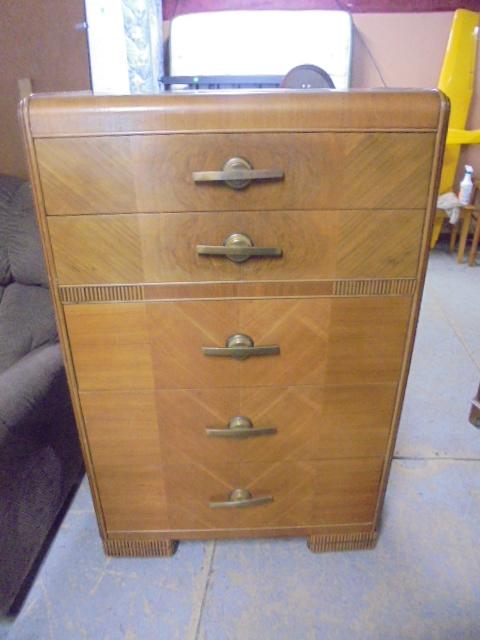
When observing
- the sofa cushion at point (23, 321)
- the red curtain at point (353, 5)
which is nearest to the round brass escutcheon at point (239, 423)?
the sofa cushion at point (23, 321)

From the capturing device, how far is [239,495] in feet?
3.38

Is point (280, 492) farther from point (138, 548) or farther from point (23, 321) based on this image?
point (23, 321)

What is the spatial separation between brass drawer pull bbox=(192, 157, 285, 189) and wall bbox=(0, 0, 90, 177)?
999 millimetres

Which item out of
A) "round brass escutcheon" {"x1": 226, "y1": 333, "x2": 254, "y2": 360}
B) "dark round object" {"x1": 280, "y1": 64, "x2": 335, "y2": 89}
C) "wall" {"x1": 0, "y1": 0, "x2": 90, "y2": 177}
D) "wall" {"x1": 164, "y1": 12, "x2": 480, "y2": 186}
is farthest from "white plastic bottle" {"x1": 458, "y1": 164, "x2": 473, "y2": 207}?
"round brass escutcheon" {"x1": 226, "y1": 333, "x2": 254, "y2": 360}

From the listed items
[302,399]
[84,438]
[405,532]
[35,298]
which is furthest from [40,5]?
[405,532]

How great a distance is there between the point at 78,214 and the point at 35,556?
0.82 m

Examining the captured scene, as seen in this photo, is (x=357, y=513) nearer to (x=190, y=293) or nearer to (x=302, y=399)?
(x=302, y=399)

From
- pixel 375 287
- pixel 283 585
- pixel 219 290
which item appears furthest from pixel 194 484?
pixel 375 287

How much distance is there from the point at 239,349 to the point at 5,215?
74 centimetres

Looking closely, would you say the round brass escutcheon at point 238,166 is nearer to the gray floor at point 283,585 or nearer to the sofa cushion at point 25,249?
the sofa cushion at point 25,249

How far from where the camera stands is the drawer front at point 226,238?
2.50ft

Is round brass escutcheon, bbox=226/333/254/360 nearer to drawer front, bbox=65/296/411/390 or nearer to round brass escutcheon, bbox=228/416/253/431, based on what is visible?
drawer front, bbox=65/296/411/390

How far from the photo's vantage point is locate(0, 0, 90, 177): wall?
4.35ft

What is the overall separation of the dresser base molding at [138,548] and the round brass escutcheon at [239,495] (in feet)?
0.70
